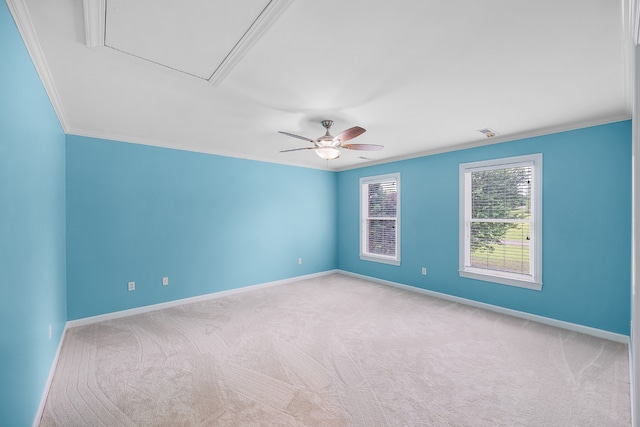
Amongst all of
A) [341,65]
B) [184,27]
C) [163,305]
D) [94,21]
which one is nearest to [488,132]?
[341,65]

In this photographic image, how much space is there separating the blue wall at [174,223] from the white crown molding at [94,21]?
2.44m

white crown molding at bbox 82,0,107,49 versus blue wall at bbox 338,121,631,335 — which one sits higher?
white crown molding at bbox 82,0,107,49

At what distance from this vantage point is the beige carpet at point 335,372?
1954 millimetres

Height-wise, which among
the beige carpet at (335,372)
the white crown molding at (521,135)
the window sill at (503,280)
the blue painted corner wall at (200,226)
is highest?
the white crown molding at (521,135)

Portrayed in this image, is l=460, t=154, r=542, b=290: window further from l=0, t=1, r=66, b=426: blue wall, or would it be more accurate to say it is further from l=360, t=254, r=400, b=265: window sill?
l=0, t=1, r=66, b=426: blue wall

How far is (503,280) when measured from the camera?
3938 millimetres

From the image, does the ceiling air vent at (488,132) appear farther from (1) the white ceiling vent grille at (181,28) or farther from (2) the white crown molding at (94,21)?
(2) the white crown molding at (94,21)

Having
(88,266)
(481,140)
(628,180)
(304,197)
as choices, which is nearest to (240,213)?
(304,197)

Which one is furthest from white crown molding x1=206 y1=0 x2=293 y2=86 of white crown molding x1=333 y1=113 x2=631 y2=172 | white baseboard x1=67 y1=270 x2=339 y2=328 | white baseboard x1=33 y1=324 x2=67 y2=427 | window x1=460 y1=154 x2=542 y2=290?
window x1=460 y1=154 x2=542 y2=290

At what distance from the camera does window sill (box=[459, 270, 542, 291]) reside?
367cm

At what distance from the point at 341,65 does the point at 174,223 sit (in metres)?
3.44

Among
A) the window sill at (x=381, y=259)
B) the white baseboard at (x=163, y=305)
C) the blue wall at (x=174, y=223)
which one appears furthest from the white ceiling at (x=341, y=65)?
the window sill at (x=381, y=259)

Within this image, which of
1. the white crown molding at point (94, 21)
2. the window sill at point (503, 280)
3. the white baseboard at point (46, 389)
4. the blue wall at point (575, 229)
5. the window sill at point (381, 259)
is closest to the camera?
the white crown molding at point (94, 21)

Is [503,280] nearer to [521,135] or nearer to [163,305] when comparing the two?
[521,135]
